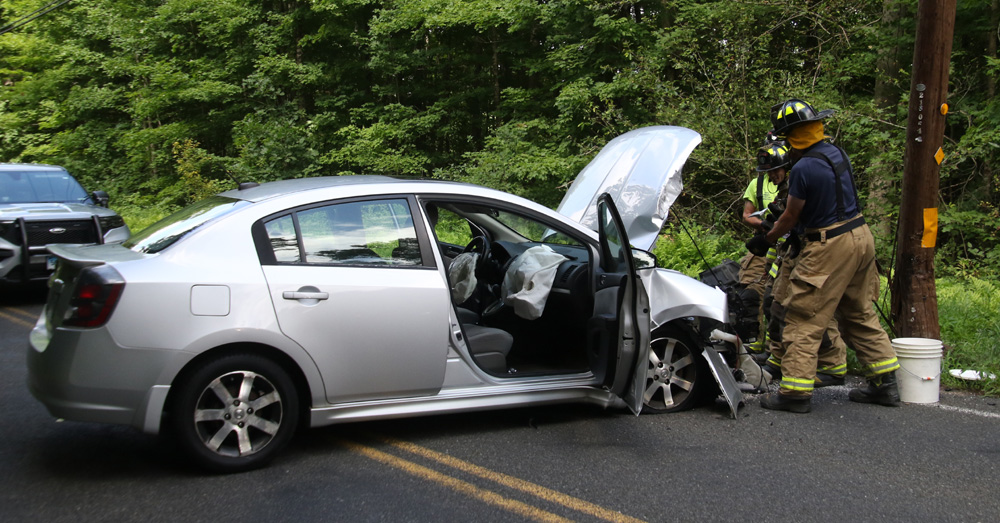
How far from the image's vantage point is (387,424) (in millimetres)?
4910

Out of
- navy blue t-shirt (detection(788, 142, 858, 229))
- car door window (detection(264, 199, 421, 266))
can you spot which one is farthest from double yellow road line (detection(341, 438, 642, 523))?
navy blue t-shirt (detection(788, 142, 858, 229))

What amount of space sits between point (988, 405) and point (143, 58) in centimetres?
2615

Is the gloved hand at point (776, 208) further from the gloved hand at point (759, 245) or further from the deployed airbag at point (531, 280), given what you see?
the deployed airbag at point (531, 280)

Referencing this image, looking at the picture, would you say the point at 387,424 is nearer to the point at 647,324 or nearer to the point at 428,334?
the point at 428,334

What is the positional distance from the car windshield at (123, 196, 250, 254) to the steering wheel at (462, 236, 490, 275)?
5.94ft

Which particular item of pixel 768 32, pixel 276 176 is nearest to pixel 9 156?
pixel 276 176

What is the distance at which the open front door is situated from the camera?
4.40 m

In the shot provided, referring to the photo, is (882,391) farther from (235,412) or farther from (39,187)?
(39,187)

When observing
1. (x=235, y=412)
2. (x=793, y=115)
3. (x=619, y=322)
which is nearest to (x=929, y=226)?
(x=793, y=115)

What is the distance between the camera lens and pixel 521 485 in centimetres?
388

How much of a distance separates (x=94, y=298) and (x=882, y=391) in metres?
4.90

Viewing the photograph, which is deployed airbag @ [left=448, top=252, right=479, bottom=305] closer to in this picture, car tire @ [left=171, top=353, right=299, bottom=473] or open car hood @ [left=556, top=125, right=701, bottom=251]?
open car hood @ [left=556, top=125, right=701, bottom=251]

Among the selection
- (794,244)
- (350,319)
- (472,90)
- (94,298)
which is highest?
(472,90)

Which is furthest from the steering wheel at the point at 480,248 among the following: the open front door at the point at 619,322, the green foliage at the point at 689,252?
the green foliage at the point at 689,252
